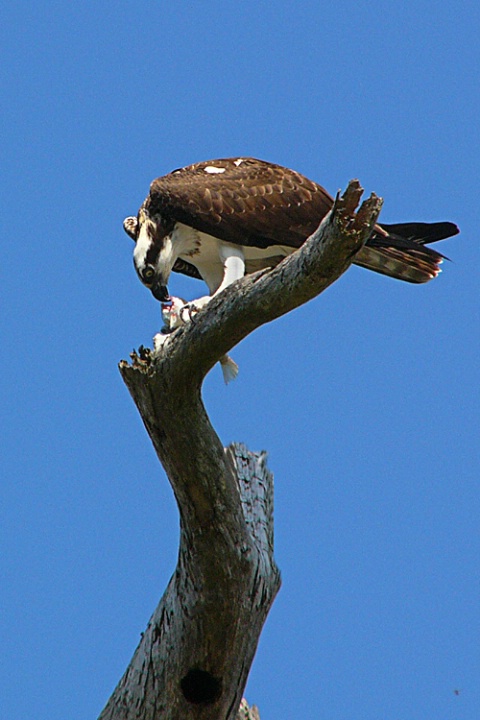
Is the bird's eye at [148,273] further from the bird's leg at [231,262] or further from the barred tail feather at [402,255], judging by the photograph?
the barred tail feather at [402,255]

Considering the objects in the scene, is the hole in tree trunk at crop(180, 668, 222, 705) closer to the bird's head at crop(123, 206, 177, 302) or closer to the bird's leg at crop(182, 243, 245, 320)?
the bird's leg at crop(182, 243, 245, 320)

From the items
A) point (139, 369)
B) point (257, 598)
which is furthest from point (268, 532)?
point (139, 369)

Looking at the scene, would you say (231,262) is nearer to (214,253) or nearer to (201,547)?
(214,253)

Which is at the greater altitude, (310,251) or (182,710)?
(310,251)

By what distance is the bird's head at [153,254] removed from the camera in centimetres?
784

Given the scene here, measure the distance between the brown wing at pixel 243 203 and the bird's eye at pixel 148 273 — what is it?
0.41 meters

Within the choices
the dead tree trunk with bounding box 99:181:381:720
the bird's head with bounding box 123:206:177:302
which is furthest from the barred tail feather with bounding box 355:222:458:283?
the dead tree trunk with bounding box 99:181:381:720

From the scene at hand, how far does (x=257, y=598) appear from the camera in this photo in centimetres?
581

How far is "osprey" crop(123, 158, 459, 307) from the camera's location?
25.2 feet

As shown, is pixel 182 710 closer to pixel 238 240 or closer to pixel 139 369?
pixel 139 369

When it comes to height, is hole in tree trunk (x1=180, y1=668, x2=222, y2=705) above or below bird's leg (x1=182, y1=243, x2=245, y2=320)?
below

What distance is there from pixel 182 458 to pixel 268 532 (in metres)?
0.94

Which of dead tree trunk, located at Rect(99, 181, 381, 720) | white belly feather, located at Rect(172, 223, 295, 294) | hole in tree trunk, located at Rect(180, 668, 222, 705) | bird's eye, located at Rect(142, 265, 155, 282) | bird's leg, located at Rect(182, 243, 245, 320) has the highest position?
white belly feather, located at Rect(172, 223, 295, 294)

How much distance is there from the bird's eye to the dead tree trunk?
2.33 m
